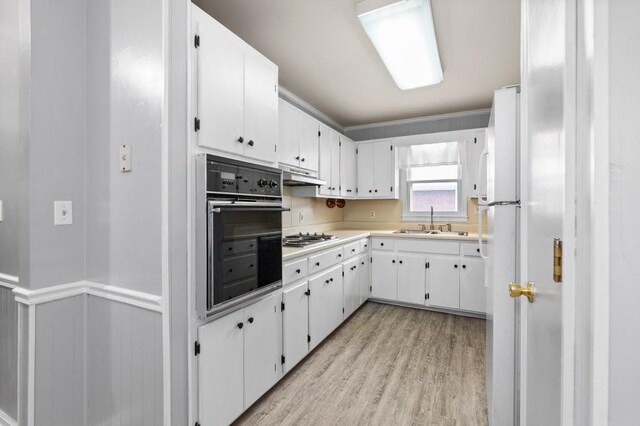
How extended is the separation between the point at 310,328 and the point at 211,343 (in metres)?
1.12

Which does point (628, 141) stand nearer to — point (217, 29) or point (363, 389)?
point (217, 29)

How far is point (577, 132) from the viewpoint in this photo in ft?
1.51

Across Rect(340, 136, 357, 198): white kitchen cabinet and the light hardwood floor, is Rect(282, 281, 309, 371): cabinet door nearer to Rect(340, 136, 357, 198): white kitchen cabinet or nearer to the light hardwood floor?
the light hardwood floor

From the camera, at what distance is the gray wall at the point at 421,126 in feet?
13.1

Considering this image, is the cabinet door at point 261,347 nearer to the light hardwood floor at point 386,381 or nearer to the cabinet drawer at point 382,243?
the light hardwood floor at point 386,381

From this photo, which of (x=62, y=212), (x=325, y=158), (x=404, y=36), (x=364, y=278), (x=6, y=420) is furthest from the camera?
(x=364, y=278)

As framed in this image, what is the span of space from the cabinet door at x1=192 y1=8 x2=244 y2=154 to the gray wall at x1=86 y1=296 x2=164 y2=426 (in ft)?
2.99

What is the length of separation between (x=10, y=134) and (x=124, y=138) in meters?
0.66

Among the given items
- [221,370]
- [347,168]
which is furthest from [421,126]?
[221,370]

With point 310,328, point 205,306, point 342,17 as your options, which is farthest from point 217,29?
point 310,328

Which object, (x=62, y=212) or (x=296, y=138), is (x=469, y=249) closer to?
(x=296, y=138)

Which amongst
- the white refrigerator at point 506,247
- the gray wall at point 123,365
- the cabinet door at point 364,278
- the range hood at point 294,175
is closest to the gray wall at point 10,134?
the gray wall at point 123,365

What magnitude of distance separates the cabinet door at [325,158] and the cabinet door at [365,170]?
88 cm

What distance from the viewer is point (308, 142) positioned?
312 centimetres
